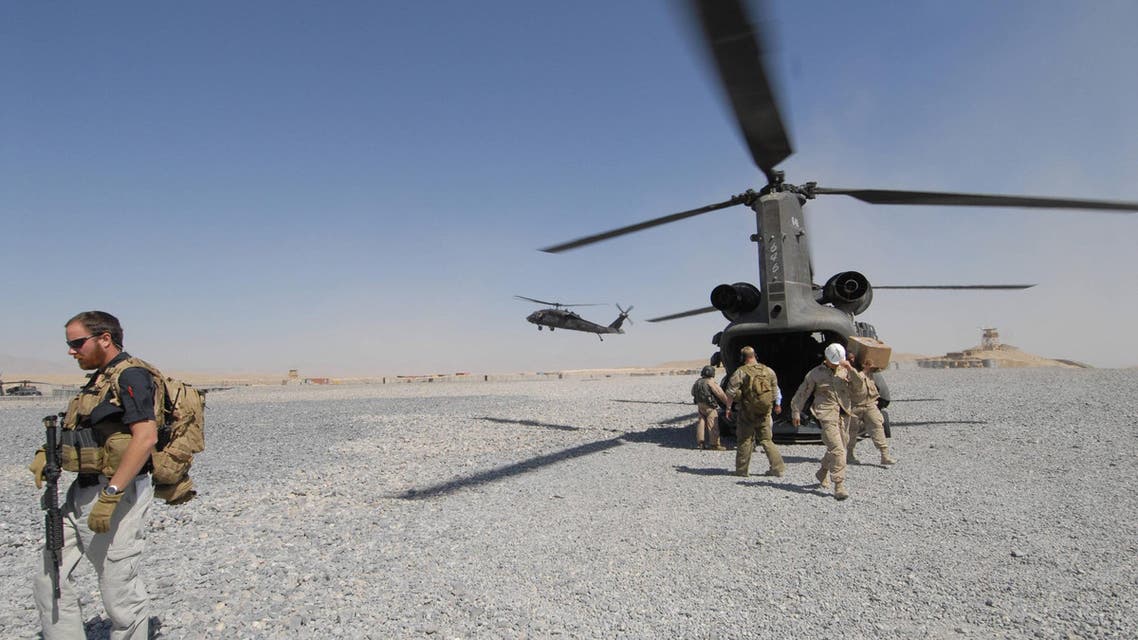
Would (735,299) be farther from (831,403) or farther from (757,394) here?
(831,403)

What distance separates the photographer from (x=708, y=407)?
9297 mm

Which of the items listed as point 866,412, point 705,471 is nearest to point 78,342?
point 705,471

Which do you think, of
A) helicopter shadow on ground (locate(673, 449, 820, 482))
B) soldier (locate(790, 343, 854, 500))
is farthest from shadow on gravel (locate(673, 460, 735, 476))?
soldier (locate(790, 343, 854, 500))

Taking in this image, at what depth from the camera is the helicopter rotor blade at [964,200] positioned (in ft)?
19.9

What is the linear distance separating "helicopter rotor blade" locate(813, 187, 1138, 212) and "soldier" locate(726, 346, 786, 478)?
119 inches

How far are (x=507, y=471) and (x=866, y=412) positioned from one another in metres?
4.66

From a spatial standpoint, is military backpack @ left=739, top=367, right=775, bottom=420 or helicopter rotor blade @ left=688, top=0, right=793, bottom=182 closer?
helicopter rotor blade @ left=688, top=0, right=793, bottom=182

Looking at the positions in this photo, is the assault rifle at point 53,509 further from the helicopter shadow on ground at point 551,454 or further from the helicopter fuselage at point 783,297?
the helicopter fuselage at point 783,297

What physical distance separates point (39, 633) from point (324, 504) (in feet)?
9.15

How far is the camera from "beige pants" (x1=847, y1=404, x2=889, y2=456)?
7.36 m

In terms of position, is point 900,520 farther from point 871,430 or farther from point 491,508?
point 491,508

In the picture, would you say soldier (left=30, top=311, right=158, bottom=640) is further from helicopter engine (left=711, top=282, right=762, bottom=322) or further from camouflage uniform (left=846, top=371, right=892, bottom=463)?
helicopter engine (left=711, top=282, right=762, bottom=322)

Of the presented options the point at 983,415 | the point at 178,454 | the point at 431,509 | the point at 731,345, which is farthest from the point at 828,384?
the point at 983,415

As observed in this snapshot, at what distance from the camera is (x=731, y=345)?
29.9 feet
